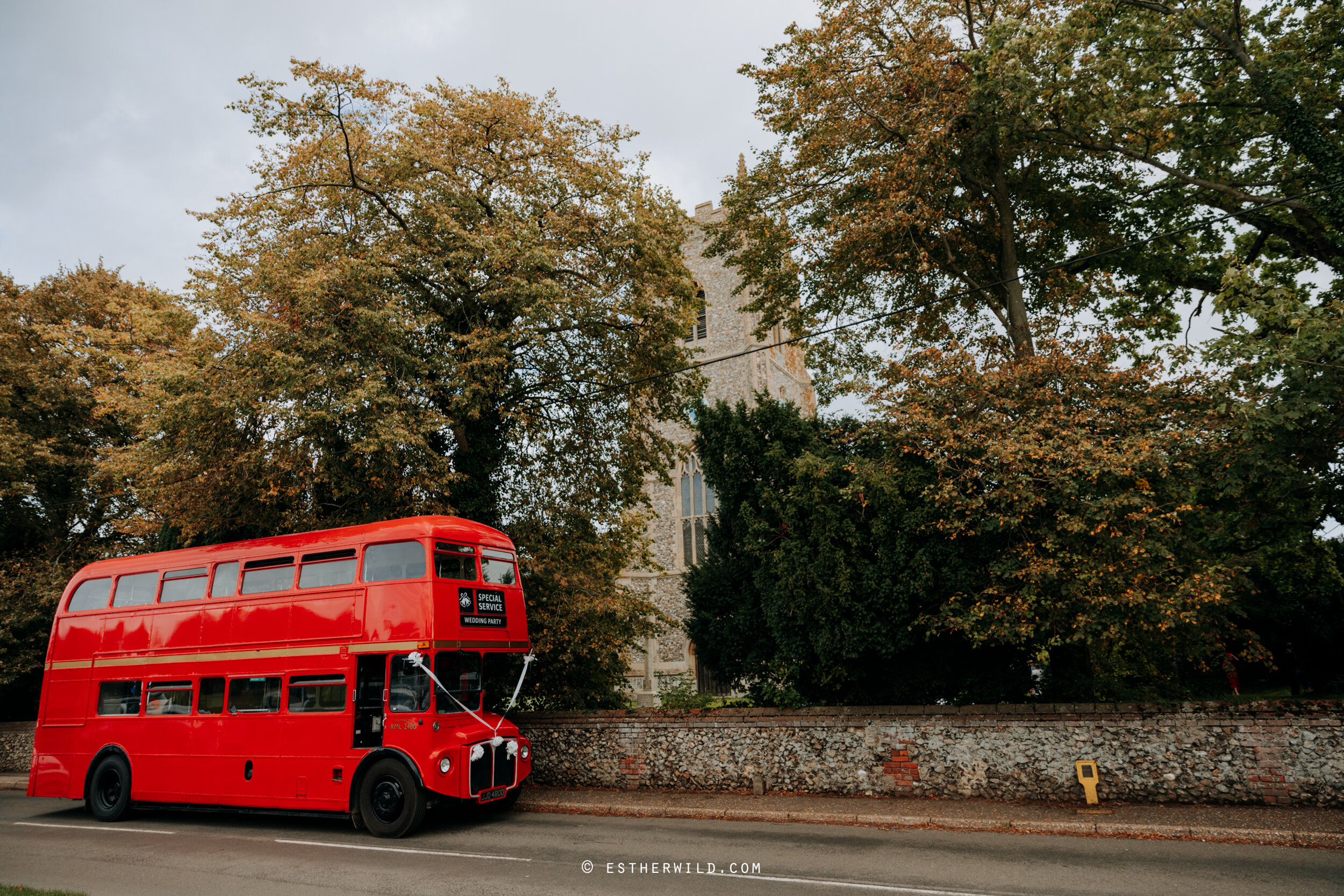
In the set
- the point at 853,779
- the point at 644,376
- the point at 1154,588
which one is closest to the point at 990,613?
the point at 1154,588

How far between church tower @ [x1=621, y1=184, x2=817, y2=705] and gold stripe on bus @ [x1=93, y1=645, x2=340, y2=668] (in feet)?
64.7

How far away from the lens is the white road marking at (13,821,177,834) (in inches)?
440

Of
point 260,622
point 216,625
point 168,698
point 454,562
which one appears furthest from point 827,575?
point 168,698

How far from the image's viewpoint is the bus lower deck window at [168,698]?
11711 millimetres

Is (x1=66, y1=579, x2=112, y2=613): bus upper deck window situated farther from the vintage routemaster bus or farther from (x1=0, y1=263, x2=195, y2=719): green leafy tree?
(x1=0, y1=263, x2=195, y2=719): green leafy tree

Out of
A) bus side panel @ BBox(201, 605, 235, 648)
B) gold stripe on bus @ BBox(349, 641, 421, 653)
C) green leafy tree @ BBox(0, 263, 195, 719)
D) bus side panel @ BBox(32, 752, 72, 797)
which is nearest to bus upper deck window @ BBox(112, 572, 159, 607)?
bus side panel @ BBox(201, 605, 235, 648)

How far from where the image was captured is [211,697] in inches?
452

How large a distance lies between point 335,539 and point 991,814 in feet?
32.5

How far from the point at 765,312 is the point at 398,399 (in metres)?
8.53

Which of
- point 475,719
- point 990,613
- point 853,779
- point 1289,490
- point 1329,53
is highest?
point 1329,53

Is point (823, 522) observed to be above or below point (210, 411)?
below

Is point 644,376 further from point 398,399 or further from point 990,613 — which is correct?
point 990,613

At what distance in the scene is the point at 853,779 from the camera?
11.2 metres

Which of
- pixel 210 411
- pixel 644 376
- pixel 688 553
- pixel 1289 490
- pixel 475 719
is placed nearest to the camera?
pixel 1289 490
